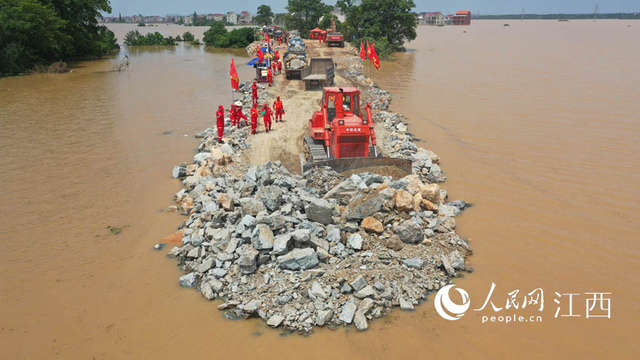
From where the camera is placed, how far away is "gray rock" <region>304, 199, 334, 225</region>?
784cm

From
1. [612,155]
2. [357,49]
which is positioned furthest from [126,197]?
[357,49]

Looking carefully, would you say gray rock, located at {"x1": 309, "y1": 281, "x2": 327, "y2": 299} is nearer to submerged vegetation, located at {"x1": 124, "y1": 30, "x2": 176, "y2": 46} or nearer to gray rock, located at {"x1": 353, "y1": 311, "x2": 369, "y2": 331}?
gray rock, located at {"x1": 353, "y1": 311, "x2": 369, "y2": 331}

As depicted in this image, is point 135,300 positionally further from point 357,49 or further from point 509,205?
point 357,49

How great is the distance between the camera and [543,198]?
10.2 meters

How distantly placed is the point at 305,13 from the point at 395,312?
203ft

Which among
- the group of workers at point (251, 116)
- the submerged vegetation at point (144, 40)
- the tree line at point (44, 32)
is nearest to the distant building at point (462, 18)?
the submerged vegetation at point (144, 40)

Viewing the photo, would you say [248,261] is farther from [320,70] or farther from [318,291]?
[320,70]

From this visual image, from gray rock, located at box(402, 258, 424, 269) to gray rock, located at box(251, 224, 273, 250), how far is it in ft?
7.68

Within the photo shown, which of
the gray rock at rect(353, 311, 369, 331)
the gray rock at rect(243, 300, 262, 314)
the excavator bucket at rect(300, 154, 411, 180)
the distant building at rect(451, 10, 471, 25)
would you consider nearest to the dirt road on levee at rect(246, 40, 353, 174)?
the excavator bucket at rect(300, 154, 411, 180)

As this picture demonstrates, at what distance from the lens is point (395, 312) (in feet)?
20.8

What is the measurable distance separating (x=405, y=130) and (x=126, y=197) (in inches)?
383

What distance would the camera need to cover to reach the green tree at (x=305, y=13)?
198 ft

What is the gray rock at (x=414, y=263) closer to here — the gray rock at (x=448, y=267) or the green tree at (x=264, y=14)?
the gray rock at (x=448, y=267)

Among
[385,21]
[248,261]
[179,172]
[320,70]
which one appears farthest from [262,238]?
[385,21]
